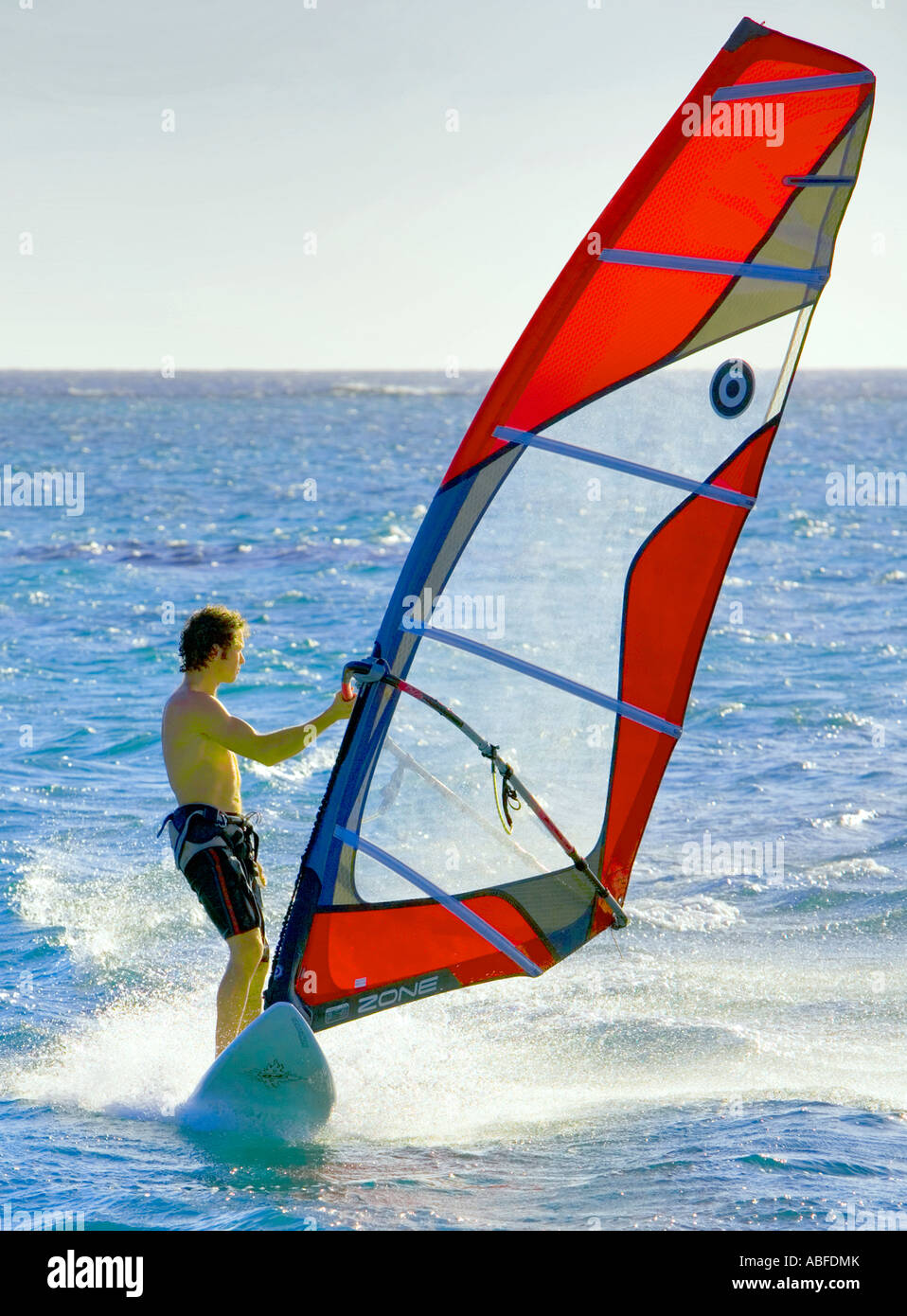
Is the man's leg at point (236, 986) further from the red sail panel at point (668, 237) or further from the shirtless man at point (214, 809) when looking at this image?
the red sail panel at point (668, 237)

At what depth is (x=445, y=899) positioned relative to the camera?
4488mm

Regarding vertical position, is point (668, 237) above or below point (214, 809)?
above

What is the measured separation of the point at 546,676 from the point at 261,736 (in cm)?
94

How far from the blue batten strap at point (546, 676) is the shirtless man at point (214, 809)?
0.46m

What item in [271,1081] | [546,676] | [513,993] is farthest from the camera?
[513,993]

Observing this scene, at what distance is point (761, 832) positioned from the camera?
311 inches

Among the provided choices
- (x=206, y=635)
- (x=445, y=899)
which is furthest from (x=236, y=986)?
(x=206, y=635)

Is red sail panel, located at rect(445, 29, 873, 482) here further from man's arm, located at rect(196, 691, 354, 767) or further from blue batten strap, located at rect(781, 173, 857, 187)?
man's arm, located at rect(196, 691, 354, 767)

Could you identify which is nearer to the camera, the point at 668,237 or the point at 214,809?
the point at 668,237

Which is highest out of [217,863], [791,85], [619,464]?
[791,85]

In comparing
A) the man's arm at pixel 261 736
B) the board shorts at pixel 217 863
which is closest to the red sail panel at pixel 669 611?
the man's arm at pixel 261 736

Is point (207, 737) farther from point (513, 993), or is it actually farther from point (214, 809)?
point (513, 993)

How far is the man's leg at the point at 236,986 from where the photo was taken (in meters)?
4.46
